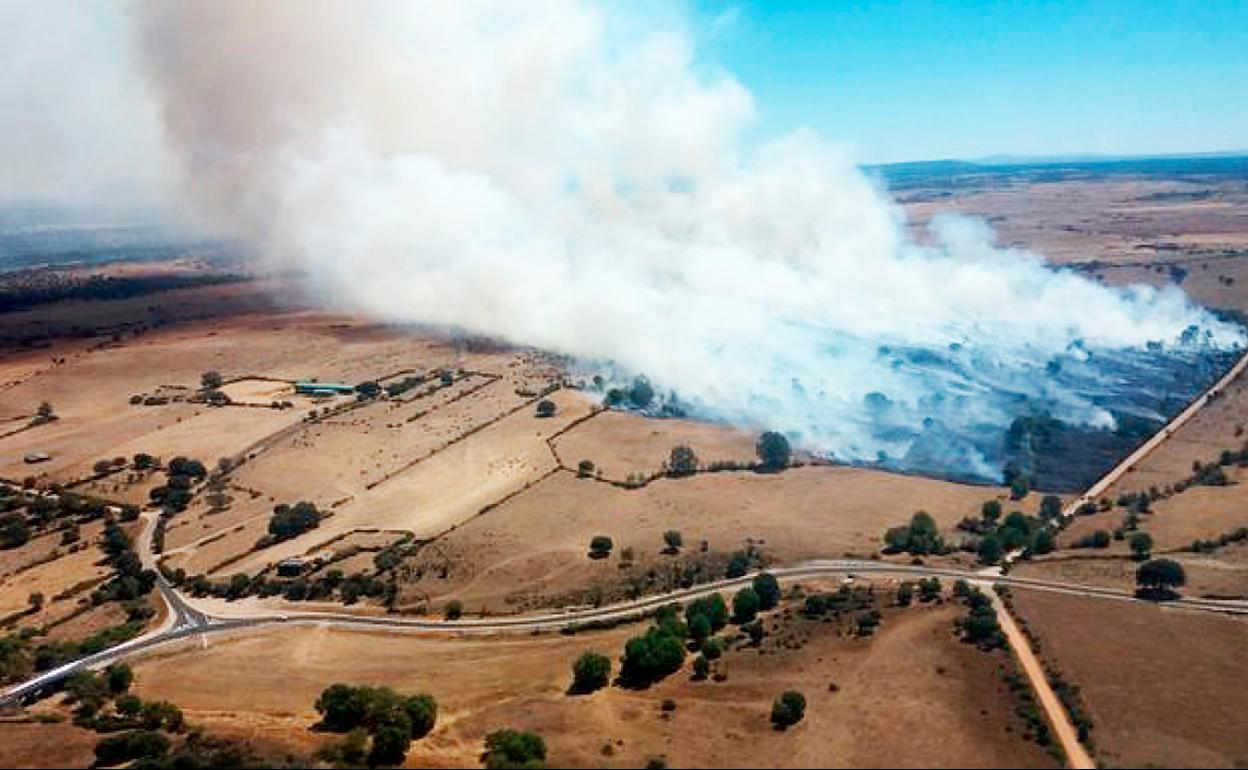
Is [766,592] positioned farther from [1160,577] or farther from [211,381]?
[211,381]

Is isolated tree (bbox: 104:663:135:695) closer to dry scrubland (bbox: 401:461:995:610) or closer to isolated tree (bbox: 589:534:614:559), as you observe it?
dry scrubland (bbox: 401:461:995:610)

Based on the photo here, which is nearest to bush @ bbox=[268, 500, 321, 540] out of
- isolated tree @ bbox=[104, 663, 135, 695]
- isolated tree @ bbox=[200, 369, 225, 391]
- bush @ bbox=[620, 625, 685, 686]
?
isolated tree @ bbox=[104, 663, 135, 695]

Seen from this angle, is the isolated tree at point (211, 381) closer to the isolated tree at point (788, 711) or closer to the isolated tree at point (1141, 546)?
the isolated tree at point (788, 711)

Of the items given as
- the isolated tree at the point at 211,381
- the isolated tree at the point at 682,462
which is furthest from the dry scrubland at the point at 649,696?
the isolated tree at the point at 211,381

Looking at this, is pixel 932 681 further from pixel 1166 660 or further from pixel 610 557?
pixel 610 557

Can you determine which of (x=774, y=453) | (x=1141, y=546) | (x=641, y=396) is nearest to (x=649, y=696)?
(x=1141, y=546)

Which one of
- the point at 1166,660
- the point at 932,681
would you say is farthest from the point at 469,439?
the point at 1166,660
